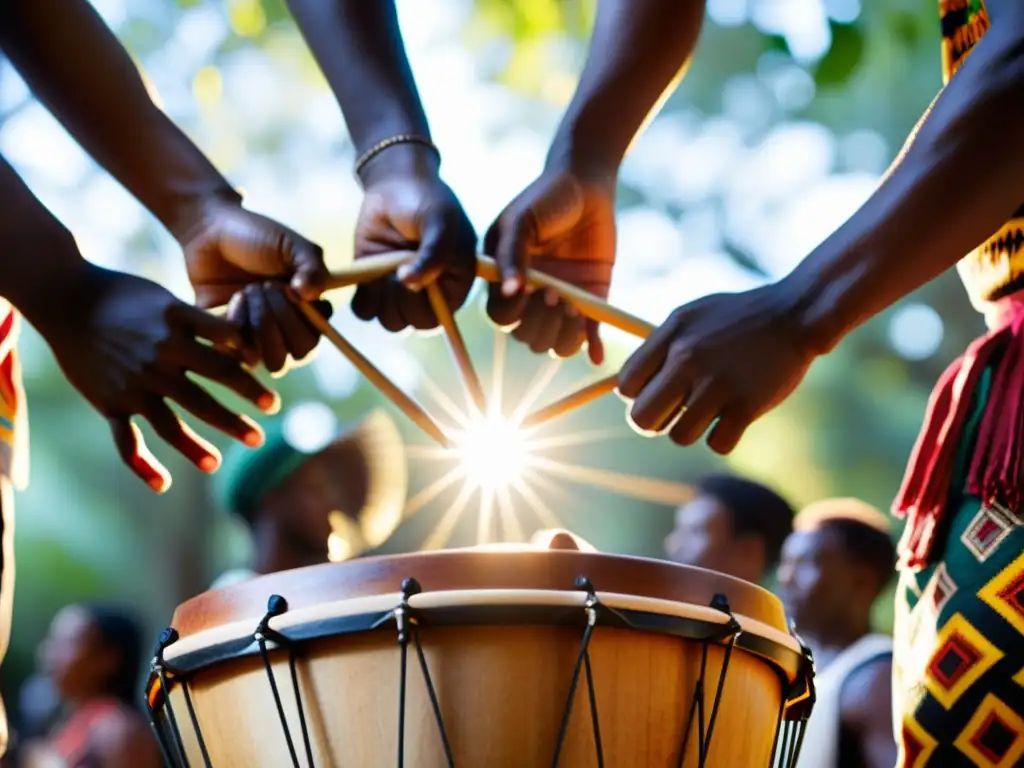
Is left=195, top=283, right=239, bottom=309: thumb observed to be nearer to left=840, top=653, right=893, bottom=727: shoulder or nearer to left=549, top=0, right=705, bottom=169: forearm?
left=549, top=0, right=705, bottom=169: forearm

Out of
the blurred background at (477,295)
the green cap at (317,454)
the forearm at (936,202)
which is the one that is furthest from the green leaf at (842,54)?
the forearm at (936,202)

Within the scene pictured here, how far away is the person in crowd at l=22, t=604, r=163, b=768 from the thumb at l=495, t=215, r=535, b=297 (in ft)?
8.28

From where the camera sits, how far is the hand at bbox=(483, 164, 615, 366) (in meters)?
2.06

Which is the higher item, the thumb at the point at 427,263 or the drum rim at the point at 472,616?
the thumb at the point at 427,263

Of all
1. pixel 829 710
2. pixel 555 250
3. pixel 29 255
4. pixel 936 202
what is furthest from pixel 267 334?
pixel 829 710

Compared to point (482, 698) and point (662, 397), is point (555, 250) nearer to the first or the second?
point (662, 397)

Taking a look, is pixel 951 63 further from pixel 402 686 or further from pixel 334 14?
pixel 402 686

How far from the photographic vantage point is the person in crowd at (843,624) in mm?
3053

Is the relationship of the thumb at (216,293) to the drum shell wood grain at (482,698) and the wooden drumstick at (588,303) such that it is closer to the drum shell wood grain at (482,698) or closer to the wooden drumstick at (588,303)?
the wooden drumstick at (588,303)

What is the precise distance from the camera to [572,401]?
1.95 metres

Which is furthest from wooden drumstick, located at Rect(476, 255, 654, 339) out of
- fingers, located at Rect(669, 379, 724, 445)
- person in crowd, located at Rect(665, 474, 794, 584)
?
person in crowd, located at Rect(665, 474, 794, 584)

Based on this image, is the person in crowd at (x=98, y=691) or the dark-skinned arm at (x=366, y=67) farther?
the person in crowd at (x=98, y=691)

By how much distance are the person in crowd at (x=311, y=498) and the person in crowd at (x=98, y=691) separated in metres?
0.62

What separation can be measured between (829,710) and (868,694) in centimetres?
9
